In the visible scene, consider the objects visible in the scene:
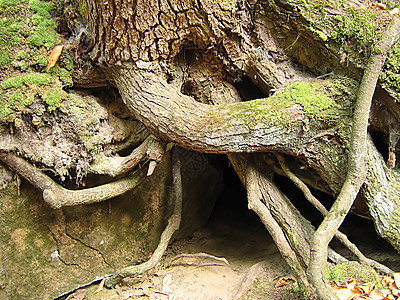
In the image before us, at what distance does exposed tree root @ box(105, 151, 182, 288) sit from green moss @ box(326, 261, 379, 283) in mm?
1796

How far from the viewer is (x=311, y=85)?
262 cm

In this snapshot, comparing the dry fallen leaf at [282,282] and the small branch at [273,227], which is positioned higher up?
the small branch at [273,227]

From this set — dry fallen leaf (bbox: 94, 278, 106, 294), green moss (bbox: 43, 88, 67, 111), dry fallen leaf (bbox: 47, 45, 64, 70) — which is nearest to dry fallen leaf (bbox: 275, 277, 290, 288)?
dry fallen leaf (bbox: 94, 278, 106, 294)

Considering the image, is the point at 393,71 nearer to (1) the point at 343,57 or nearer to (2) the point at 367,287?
(1) the point at 343,57

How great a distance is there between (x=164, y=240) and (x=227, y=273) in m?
0.82

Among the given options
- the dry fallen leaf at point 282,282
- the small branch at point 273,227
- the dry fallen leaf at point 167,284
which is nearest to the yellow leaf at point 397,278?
the small branch at point 273,227

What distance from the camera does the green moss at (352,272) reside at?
241cm

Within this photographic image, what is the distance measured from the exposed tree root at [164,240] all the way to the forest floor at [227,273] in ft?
0.39

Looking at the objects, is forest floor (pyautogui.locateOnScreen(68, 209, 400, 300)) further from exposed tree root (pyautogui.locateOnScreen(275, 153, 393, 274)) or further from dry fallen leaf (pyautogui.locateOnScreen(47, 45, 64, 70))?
dry fallen leaf (pyautogui.locateOnScreen(47, 45, 64, 70))

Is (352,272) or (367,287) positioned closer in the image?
(367,287)

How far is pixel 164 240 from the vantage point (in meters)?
3.50

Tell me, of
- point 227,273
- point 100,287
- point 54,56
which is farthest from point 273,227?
point 54,56

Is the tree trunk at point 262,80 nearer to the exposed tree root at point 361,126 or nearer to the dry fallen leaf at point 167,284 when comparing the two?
the exposed tree root at point 361,126

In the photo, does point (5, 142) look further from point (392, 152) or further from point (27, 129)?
point (392, 152)
